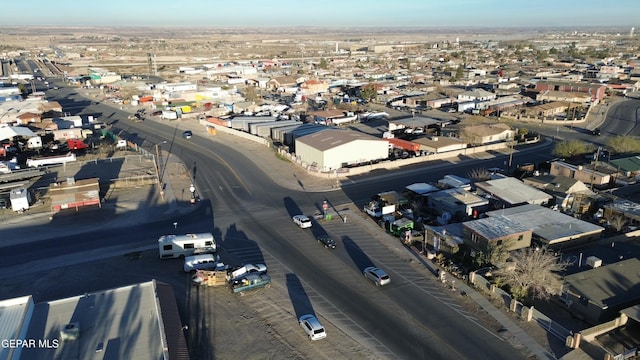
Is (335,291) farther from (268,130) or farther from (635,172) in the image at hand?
(268,130)

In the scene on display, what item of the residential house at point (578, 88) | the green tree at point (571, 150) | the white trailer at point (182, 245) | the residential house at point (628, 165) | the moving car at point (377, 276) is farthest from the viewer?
the residential house at point (578, 88)

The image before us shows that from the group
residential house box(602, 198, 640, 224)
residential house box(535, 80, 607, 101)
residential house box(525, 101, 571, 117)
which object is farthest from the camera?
residential house box(535, 80, 607, 101)

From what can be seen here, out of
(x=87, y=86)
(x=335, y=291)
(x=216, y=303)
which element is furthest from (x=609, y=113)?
(x=87, y=86)

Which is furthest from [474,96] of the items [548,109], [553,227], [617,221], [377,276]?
[377,276]

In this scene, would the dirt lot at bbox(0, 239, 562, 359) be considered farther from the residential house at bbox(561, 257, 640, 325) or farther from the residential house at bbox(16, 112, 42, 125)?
the residential house at bbox(16, 112, 42, 125)

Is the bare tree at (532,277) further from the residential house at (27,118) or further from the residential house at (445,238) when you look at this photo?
the residential house at (27,118)

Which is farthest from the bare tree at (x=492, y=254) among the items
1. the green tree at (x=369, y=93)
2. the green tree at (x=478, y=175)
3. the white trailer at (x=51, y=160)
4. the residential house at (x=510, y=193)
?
the green tree at (x=369, y=93)

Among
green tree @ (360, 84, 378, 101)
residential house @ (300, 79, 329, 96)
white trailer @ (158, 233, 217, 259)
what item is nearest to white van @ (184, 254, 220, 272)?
white trailer @ (158, 233, 217, 259)
